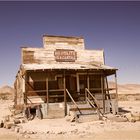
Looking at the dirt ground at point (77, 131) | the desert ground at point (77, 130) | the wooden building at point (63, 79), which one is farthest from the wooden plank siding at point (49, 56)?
the dirt ground at point (77, 131)

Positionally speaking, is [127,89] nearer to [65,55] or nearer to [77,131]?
[65,55]

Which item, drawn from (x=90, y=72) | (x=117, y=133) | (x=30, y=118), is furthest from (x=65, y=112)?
(x=117, y=133)

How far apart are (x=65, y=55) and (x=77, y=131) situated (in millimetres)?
10418

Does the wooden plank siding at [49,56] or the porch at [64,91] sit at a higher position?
the wooden plank siding at [49,56]

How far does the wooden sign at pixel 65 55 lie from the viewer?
2334 cm

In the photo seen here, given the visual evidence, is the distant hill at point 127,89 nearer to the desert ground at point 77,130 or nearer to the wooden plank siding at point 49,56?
the wooden plank siding at point 49,56

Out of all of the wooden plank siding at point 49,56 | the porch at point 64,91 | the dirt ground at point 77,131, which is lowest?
the dirt ground at point 77,131

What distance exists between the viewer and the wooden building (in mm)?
19672

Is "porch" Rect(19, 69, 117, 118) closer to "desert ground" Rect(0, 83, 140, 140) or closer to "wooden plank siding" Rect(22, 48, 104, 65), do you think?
"wooden plank siding" Rect(22, 48, 104, 65)

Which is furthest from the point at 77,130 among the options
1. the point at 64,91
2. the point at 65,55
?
the point at 65,55

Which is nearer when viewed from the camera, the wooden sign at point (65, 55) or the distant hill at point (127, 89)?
the wooden sign at point (65, 55)

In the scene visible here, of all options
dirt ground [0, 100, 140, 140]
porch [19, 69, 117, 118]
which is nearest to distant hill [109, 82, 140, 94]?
porch [19, 69, 117, 118]

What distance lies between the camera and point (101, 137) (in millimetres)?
12836

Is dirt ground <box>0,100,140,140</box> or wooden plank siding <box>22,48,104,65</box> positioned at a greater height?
wooden plank siding <box>22,48,104,65</box>
